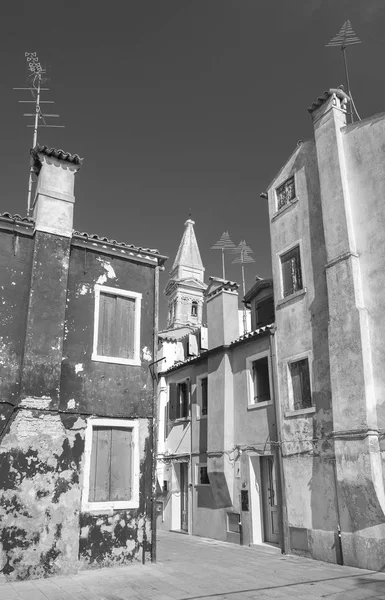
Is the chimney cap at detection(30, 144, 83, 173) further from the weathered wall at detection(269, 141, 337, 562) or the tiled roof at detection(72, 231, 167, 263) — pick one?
the weathered wall at detection(269, 141, 337, 562)

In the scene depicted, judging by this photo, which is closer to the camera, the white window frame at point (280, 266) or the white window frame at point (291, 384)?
the white window frame at point (291, 384)

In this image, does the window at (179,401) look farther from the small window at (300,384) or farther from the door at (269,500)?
the small window at (300,384)

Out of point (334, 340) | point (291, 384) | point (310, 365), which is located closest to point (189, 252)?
point (291, 384)

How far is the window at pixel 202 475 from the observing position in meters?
18.3

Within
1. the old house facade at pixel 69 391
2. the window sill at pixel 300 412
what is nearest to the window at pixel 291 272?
the window sill at pixel 300 412

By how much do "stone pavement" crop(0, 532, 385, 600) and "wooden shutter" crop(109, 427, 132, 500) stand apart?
1623 mm

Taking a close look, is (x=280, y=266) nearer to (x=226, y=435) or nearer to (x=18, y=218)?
(x=226, y=435)

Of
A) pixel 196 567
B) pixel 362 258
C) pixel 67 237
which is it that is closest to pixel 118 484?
pixel 196 567

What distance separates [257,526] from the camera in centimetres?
1562

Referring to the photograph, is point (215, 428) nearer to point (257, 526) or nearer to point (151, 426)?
point (257, 526)

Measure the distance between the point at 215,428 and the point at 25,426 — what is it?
8368 mm

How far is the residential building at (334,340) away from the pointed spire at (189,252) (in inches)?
1638

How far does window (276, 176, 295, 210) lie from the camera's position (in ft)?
54.3

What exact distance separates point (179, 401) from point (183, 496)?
12.7 feet
